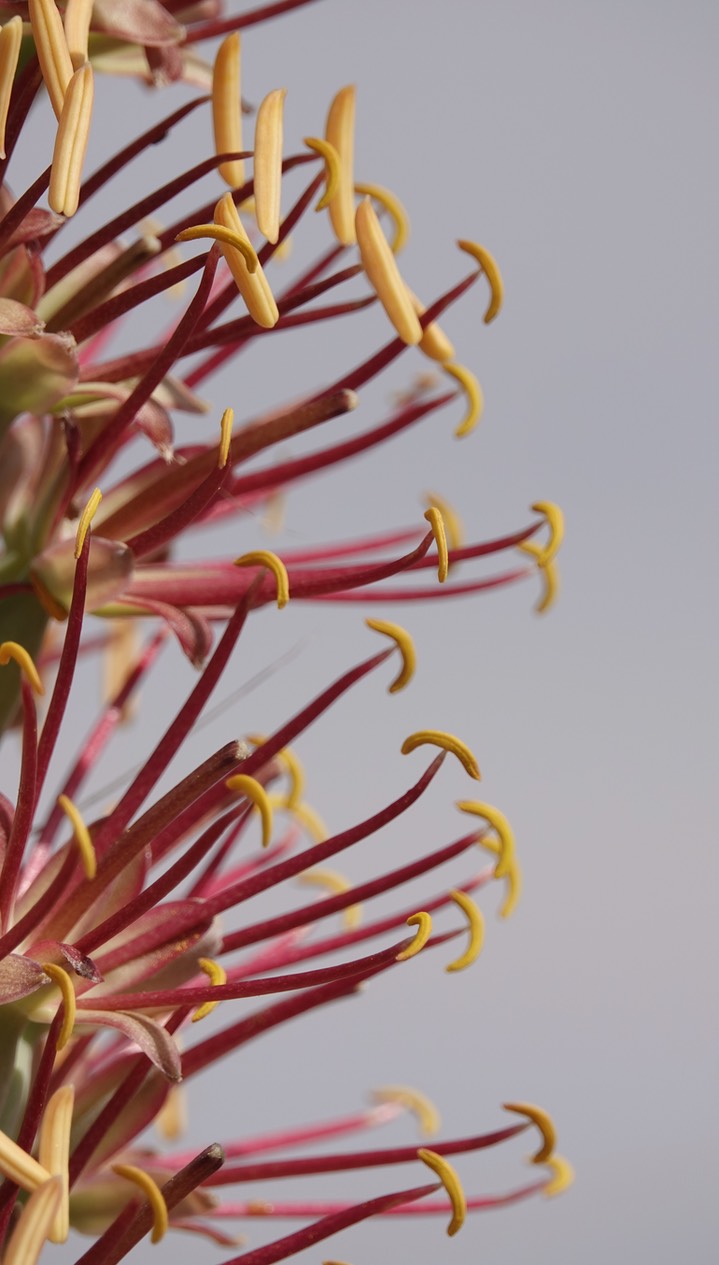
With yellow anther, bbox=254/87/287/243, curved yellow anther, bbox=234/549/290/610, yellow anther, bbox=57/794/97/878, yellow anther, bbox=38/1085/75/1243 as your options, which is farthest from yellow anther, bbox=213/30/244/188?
yellow anther, bbox=38/1085/75/1243

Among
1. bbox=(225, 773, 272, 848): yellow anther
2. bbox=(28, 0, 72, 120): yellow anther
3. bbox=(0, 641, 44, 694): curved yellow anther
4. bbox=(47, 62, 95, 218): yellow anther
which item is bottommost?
bbox=(225, 773, 272, 848): yellow anther

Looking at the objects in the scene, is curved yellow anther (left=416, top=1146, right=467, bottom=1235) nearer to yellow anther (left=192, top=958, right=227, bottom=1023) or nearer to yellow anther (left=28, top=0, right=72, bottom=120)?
yellow anther (left=192, top=958, right=227, bottom=1023)

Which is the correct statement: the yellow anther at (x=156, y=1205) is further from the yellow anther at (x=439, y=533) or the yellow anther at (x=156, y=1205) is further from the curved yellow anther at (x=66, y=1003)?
the yellow anther at (x=439, y=533)

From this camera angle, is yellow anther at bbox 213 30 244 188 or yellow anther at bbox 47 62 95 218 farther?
yellow anther at bbox 213 30 244 188

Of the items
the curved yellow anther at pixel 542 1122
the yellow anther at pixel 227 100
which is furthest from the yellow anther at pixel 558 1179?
the yellow anther at pixel 227 100

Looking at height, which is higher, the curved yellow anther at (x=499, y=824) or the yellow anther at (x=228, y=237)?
the yellow anther at (x=228, y=237)

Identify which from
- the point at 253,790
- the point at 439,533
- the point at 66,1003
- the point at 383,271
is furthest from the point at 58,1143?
the point at 383,271
